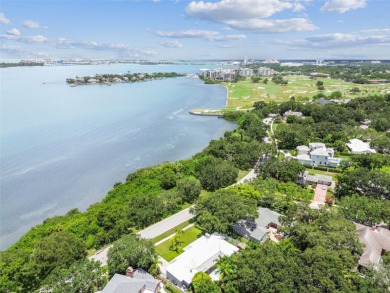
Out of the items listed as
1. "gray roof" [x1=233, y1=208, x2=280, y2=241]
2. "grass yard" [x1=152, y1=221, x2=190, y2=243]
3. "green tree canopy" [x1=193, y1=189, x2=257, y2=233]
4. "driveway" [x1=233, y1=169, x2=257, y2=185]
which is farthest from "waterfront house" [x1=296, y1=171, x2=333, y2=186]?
"grass yard" [x1=152, y1=221, x2=190, y2=243]

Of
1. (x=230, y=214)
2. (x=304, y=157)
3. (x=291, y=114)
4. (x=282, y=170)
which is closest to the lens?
(x=230, y=214)

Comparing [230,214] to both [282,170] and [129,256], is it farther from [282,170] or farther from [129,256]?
[282,170]

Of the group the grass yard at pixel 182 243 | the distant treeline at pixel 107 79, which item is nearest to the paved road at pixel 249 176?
the grass yard at pixel 182 243

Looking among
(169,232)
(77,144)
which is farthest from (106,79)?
(169,232)

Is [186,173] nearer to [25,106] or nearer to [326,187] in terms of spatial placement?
[326,187]

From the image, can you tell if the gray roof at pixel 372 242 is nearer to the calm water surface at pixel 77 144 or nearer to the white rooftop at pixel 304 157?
the white rooftop at pixel 304 157

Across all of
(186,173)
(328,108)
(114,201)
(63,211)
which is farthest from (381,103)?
(63,211)

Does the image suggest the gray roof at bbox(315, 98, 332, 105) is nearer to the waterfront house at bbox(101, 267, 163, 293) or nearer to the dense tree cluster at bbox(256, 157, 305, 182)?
the dense tree cluster at bbox(256, 157, 305, 182)
